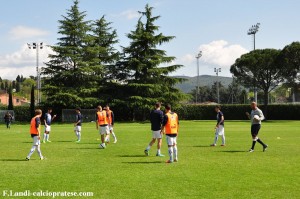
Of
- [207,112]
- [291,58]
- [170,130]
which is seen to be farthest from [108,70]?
[170,130]

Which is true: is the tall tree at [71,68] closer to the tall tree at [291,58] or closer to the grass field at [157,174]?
the tall tree at [291,58]

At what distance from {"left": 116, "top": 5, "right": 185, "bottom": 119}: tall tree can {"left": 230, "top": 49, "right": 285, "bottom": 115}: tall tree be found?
58.0 ft

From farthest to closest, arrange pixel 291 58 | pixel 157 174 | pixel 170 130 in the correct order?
1. pixel 291 58
2. pixel 170 130
3. pixel 157 174

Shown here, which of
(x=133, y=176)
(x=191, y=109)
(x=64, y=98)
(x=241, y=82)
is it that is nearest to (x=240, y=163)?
(x=133, y=176)

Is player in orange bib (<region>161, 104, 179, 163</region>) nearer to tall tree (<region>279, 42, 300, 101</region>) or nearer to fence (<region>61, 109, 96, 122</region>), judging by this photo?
fence (<region>61, 109, 96, 122</region>)

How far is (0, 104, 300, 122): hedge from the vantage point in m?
70.3

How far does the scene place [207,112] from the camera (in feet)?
252

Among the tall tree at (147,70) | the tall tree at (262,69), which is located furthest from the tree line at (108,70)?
the tall tree at (262,69)

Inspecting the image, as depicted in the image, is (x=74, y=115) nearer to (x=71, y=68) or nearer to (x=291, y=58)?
(x=71, y=68)

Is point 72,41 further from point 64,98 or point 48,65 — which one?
point 64,98

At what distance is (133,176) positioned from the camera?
1167 cm

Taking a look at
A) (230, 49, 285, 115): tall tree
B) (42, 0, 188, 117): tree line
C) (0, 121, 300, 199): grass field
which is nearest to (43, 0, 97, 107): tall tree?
(42, 0, 188, 117): tree line

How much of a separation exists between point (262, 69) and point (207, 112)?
44.0 feet

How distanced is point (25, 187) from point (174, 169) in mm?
4958
